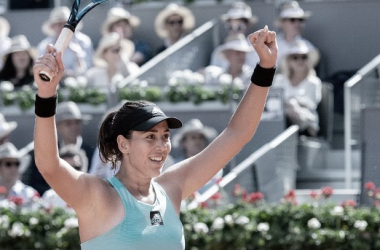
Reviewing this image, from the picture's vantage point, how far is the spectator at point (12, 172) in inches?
398

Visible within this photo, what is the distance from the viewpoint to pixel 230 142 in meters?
4.63

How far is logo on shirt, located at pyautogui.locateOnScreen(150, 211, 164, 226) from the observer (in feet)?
14.0

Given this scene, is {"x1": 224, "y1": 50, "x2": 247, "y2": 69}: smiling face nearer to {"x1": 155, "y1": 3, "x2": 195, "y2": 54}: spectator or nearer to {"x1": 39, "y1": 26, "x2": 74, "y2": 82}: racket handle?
{"x1": 155, "y1": 3, "x2": 195, "y2": 54}: spectator

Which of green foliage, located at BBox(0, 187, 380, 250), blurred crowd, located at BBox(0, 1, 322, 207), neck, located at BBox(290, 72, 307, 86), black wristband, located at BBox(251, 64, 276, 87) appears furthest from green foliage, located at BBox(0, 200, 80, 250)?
black wristband, located at BBox(251, 64, 276, 87)

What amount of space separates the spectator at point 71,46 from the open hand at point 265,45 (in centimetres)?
723

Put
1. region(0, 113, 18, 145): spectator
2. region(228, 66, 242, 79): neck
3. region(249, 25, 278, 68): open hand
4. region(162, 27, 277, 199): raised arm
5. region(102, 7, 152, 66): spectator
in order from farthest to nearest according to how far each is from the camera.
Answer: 1. region(102, 7, 152, 66): spectator
2. region(228, 66, 242, 79): neck
3. region(0, 113, 18, 145): spectator
4. region(162, 27, 277, 199): raised arm
5. region(249, 25, 278, 68): open hand

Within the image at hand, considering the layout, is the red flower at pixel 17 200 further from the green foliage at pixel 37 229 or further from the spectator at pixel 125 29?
the spectator at pixel 125 29

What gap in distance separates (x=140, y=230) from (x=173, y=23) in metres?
8.27

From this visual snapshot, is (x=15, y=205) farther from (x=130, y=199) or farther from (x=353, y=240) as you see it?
(x=130, y=199)

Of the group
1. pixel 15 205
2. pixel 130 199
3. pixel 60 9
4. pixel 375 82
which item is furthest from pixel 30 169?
pixel 130 199

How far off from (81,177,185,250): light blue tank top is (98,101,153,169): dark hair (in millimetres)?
167

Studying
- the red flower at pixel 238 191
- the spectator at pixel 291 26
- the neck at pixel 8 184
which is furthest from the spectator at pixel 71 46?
the red flower at pixel 238 191

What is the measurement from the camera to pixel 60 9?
1237 cm

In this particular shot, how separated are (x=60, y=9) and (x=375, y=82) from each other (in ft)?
12.8
